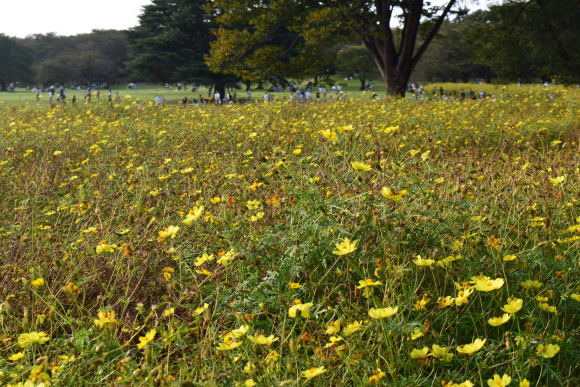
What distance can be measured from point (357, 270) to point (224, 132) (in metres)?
4.53

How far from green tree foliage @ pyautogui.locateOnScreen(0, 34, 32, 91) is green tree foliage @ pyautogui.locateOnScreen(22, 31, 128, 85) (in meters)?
1.36

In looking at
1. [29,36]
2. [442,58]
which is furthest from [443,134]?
[29,36]

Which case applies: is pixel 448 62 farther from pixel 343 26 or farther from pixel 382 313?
pixel 382 313

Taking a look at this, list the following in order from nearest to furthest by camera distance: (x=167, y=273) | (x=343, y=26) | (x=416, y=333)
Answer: (x=416, y=333), (x=167, y=273), (x=343, y=26)

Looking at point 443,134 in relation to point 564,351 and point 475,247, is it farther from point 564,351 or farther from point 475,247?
point 564,351

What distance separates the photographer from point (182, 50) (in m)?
31.8

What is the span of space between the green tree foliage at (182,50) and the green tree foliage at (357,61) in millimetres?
17199

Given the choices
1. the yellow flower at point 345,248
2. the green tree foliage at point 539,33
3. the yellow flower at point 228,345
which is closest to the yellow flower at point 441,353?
the yellow flower at point 345,248

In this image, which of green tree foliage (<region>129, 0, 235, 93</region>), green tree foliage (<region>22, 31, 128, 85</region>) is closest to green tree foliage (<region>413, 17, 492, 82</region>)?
green tree foliage (<region>129, 0, 235, 93</region>)

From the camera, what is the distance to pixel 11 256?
2990 millimetres

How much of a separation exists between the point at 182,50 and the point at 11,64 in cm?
3687

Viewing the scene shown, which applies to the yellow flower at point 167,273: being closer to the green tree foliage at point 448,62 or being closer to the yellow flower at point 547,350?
the yellow flower at point 547,350

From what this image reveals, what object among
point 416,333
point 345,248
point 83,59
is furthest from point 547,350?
point 83,59

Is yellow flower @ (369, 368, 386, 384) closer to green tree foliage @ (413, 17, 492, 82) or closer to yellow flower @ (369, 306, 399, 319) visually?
yellow flower @ (369, 306, 399, 319)
